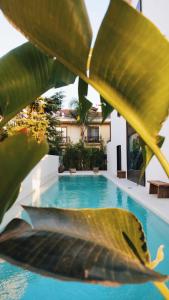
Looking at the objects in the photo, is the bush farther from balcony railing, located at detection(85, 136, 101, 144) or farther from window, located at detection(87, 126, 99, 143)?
window, located at detection(87, 126, 99, 143)

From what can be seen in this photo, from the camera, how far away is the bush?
28094 millimetres

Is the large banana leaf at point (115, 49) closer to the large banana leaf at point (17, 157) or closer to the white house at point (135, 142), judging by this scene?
the large banana leaf at point (17, 157)

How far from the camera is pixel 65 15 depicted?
2.35 ft

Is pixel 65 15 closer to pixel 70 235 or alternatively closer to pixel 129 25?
pixel 129 25

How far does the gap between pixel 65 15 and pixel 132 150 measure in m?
17.3

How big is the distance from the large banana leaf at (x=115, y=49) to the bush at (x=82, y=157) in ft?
88.8

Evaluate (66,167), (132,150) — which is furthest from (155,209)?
(66,167)

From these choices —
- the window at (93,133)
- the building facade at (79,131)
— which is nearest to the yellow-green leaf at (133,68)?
the building facade at (79,131)

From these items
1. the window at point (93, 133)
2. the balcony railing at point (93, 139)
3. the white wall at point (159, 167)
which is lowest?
the white wall at point (159, 167)

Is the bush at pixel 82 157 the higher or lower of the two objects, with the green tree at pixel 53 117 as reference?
lower

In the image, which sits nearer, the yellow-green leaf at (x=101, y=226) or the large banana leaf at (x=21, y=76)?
the yellow-green leaf at (x=101, y=226)

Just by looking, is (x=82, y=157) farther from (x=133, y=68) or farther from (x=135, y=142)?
(x=133, y=68)

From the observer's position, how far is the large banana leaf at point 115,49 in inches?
28.3

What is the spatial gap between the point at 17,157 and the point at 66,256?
0.73 feet
